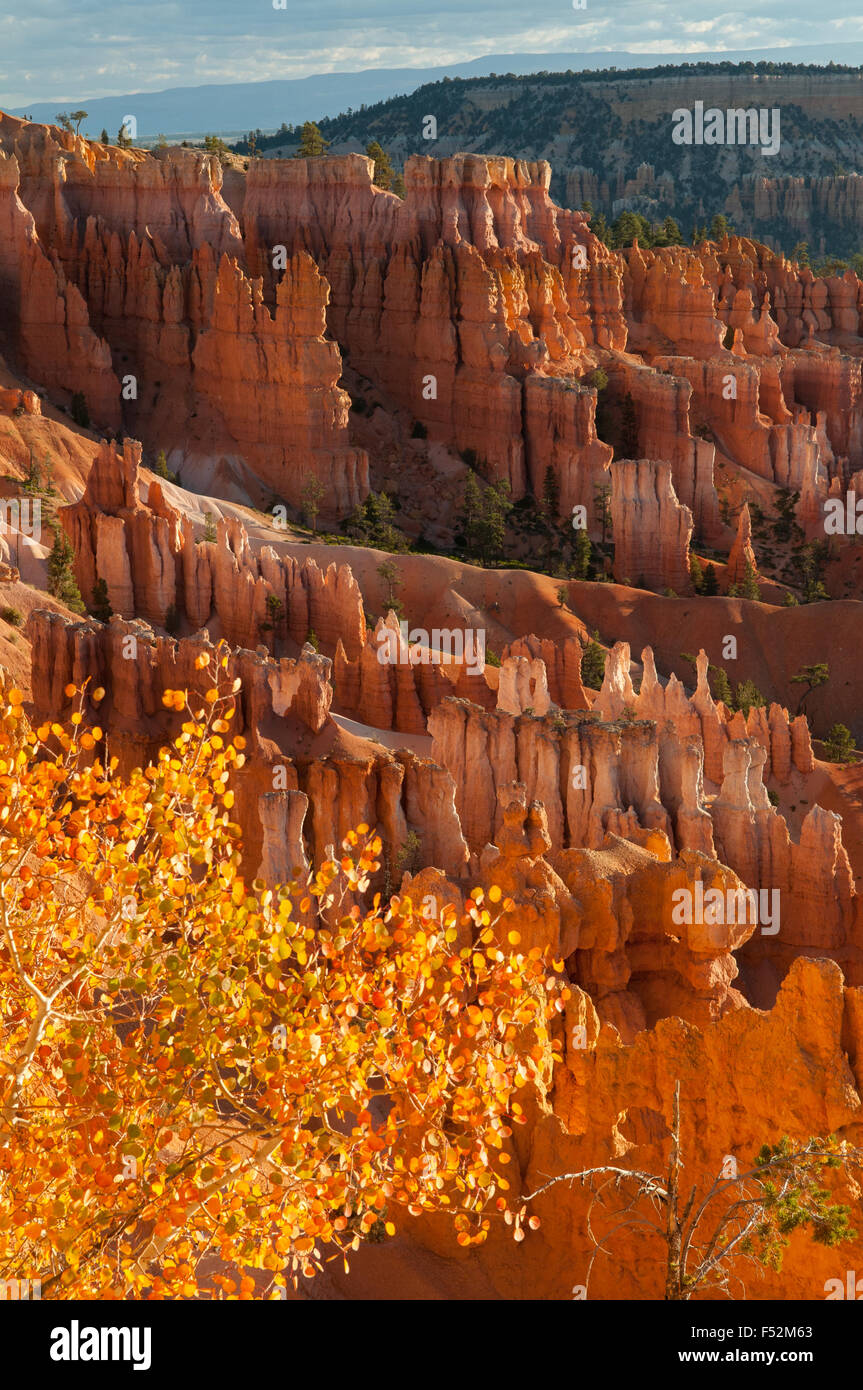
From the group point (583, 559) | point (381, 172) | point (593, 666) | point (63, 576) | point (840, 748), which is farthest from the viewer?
point (381, 172)

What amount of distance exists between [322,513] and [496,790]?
131 feet

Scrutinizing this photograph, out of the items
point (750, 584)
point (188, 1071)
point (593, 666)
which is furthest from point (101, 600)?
point (188, 1071)

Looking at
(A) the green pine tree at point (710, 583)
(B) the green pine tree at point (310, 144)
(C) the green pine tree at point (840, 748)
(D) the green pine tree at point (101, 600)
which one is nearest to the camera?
(D) the green pine tree at point (101, 600)

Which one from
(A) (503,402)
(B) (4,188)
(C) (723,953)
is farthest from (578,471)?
(C) (723,953)

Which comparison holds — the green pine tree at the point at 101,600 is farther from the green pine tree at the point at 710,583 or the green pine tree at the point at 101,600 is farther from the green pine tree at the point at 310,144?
the green pine tree at the point at 310,144

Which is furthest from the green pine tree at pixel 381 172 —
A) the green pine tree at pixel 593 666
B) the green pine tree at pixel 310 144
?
the green pine tree at pixel 593 666

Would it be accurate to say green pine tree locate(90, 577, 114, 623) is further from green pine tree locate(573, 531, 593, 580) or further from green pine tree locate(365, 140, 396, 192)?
green pine tree locate(365, 140, 396, 192)

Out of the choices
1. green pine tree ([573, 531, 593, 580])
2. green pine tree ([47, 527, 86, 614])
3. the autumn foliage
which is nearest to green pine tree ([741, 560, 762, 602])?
green pine tree ([573, 531, 593, 580])

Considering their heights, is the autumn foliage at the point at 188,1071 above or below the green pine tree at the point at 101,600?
below

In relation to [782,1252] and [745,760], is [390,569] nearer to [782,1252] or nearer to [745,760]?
[745,760]

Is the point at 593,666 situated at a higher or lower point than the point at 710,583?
lower

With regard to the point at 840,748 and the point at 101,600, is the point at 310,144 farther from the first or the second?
the point at 840,748

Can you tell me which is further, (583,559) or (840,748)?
(583,559)

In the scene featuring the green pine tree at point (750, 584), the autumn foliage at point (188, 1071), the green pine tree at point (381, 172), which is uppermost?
the green pine tree at point (381, 172)
